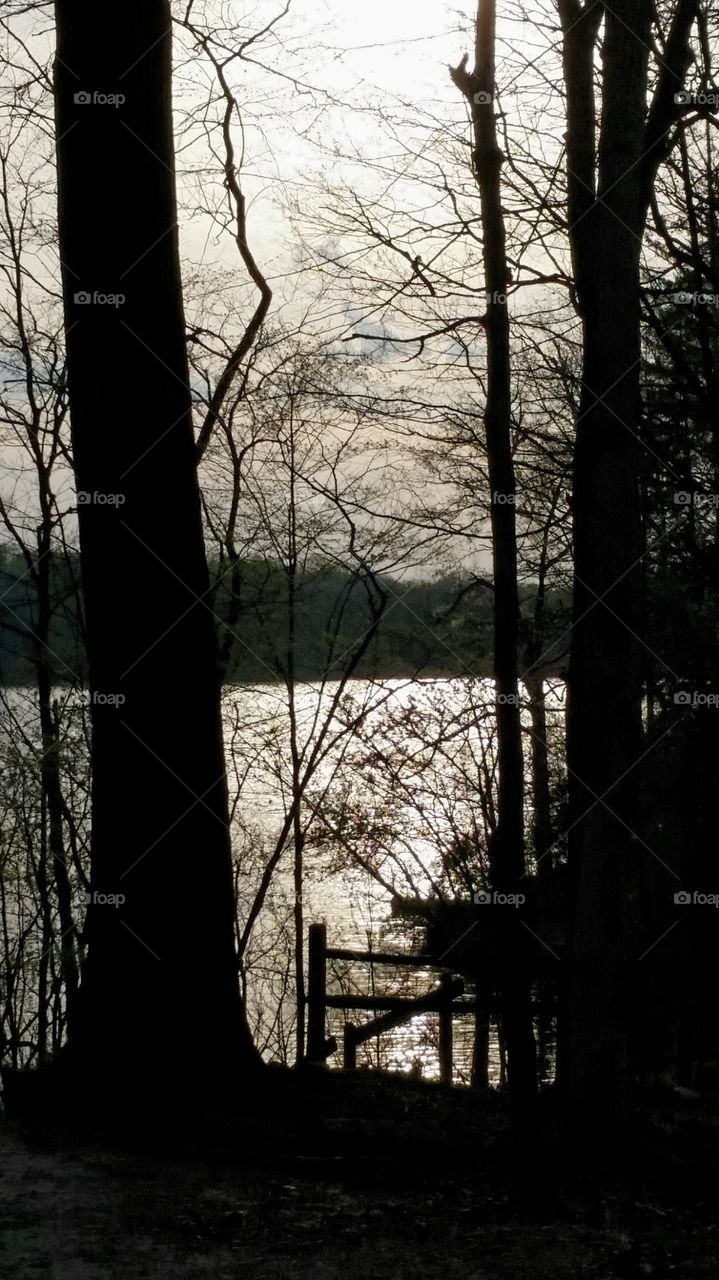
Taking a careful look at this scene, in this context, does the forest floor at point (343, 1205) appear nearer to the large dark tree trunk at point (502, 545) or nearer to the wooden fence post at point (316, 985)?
the large dark tree trunk at point (502, 545)

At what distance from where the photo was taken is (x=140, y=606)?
5520 mm

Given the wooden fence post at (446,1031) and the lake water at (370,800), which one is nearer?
the wooden fence post at (446,1031)

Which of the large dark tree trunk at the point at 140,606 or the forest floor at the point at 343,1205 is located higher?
the large dark tree trunk at the point at 140,606

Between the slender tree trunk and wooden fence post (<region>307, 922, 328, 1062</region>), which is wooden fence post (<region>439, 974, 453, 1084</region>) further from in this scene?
the slender tree trunk

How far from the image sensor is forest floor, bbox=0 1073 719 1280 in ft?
12.4

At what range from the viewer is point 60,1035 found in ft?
43.7

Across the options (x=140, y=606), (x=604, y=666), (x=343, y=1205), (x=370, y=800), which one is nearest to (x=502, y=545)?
(x=604, y=666)

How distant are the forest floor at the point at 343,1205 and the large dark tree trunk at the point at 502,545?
0.65 m

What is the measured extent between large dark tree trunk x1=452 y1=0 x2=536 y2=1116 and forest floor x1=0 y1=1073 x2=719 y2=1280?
646 millimetres

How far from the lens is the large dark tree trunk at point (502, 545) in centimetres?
529

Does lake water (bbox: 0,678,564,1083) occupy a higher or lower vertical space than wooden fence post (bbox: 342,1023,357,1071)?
higher

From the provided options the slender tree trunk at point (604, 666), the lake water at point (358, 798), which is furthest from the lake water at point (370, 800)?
the slender tree trunk at point (604, 666)

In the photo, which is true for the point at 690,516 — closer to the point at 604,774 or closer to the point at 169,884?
the point at 604,774

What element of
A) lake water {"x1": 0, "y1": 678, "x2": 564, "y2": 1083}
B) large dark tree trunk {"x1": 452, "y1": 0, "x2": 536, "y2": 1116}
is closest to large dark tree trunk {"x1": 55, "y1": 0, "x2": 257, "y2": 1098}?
large dark tree trunk {"x1": 452, "y1": 0, "x2": 536, "y2": 1116}
